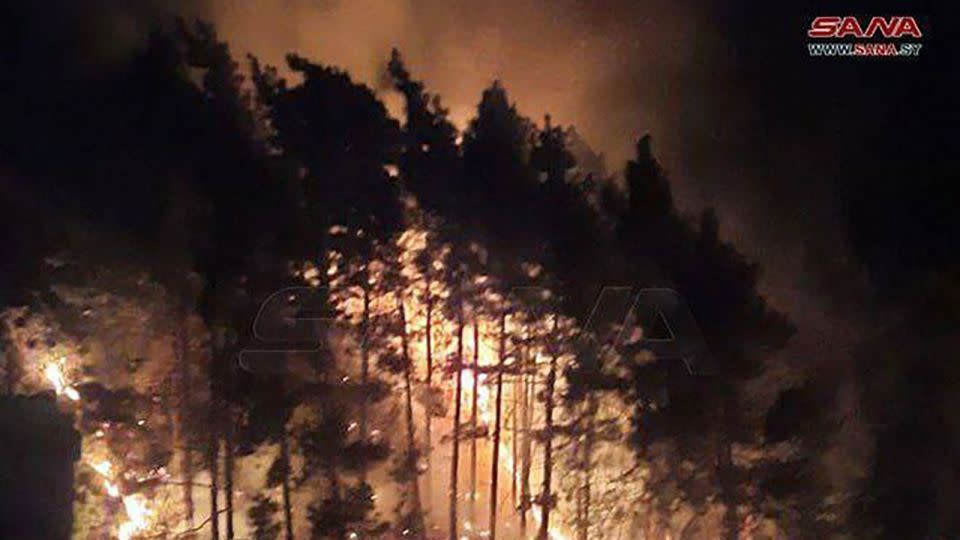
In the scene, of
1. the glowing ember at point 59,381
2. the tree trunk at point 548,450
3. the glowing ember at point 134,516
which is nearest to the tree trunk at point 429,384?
the tree trunk at point 548,450

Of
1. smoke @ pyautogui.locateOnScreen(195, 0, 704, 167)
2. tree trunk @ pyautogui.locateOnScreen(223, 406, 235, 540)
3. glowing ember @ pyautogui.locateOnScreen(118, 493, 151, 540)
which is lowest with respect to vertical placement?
glowing ember @ pyautogui.locateOnScreen(118, 493, 151, 540)

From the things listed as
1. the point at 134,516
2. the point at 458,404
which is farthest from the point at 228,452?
the point at 458,404

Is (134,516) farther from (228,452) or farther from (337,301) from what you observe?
(337,301)

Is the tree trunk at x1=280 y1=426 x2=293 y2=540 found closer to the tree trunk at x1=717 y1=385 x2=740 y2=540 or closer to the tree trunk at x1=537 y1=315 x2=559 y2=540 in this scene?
the tree trunk at x1=537 y1=315 x2=559 y2=540

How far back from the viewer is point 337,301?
16.8ft

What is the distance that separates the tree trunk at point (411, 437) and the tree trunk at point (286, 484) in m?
0.67

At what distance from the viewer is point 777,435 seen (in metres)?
5.25

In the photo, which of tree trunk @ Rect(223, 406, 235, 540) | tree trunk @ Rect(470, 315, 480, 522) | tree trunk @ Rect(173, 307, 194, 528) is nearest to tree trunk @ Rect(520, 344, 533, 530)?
tree trunk @ Rect(470, 315, 480, 522)

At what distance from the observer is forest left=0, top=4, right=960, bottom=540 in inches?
201

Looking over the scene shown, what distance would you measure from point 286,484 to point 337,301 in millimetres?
1053

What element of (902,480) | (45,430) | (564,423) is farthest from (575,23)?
(45,430)

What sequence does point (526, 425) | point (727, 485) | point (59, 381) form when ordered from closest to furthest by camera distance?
point (59, 381)
point (526, 425)
point (727, 485)

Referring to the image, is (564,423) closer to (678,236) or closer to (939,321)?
(678,236)

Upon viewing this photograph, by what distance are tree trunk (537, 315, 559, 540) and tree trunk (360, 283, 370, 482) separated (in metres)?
1.00
